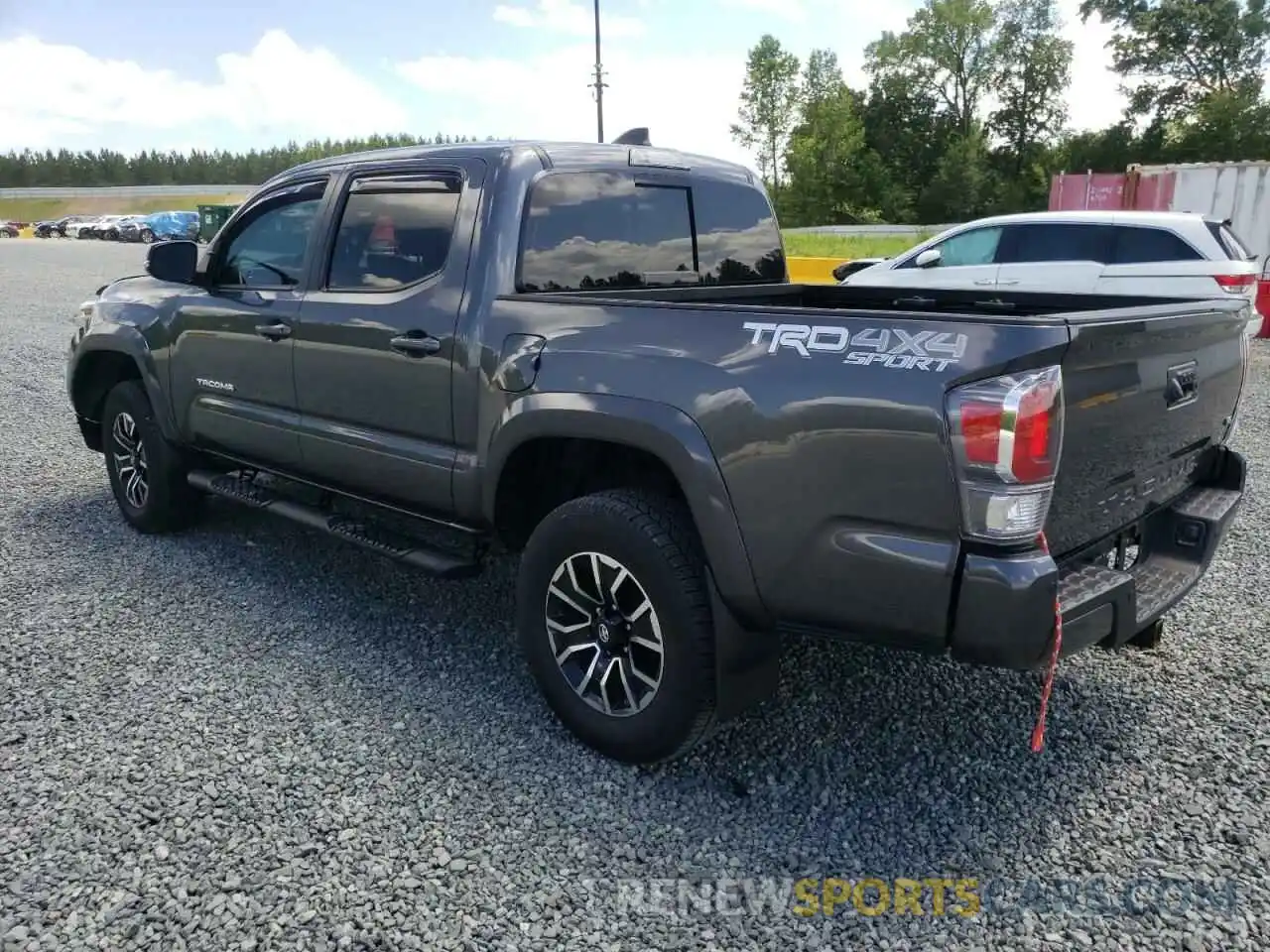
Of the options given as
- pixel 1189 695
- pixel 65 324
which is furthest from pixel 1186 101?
pixel 1189 695

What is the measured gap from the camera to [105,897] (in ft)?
8.05

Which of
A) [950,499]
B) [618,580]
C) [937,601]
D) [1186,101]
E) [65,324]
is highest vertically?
[1186,101]

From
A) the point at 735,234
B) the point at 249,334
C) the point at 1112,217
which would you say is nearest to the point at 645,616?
the point at 735,234

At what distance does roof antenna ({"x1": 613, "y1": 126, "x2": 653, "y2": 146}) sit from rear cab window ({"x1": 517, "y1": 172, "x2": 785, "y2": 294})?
12.4 inches

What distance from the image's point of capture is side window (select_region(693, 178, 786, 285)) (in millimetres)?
4086

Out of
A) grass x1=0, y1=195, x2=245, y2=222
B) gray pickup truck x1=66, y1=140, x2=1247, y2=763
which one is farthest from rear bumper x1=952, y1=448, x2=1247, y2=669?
grass x1=0, y1=195, x2=245, y2=222

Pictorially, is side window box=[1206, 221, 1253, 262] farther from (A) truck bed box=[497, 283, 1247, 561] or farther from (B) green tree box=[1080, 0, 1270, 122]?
(B) green tree box=[1080, 0, 1270, 122]

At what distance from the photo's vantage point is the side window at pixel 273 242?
4168 mm

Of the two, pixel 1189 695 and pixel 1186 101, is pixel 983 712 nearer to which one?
pixel 1189 695

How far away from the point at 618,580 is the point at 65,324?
14.0m

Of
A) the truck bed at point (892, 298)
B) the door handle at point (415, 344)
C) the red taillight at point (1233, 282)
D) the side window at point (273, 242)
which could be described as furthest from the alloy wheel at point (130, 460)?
the red taillight at point (1233, 282)

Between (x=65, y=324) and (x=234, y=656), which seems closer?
(x=234, y=656)

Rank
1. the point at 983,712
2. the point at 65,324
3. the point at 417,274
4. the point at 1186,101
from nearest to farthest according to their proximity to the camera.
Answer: the point at 983,712, the point at 417,274, the point at 65,324, the point at 1186,101

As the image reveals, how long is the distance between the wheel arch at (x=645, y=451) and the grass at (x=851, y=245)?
25.2m
